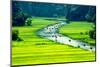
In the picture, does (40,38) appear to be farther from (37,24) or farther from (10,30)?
(10,30)

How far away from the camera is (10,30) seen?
87.7 inches

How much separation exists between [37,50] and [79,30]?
58 cm

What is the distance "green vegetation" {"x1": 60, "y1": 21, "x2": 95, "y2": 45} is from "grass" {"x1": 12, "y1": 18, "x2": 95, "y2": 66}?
0.49 feet

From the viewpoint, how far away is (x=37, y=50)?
2379mm

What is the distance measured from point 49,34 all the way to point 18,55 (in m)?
0.43

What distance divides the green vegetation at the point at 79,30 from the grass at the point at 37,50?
150 mm

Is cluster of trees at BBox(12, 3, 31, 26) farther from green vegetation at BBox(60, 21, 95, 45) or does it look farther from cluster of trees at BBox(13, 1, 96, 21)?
green vegetation at BBox(60, 21, 95, 45)

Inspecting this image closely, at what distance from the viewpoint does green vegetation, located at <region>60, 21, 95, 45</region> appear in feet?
8.25

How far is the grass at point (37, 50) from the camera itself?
230cm

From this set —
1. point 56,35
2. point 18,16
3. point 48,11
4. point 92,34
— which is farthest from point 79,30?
point 18,16

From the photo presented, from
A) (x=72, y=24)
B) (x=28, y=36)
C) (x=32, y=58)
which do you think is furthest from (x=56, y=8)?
(x=32, y=58)

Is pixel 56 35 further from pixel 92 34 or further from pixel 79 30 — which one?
pixel 92 34

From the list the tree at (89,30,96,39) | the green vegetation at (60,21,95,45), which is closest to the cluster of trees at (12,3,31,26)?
the green vegetation at (60,21,95,45)

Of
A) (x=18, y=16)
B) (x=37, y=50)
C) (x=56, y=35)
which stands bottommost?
(x=37, y=50)
